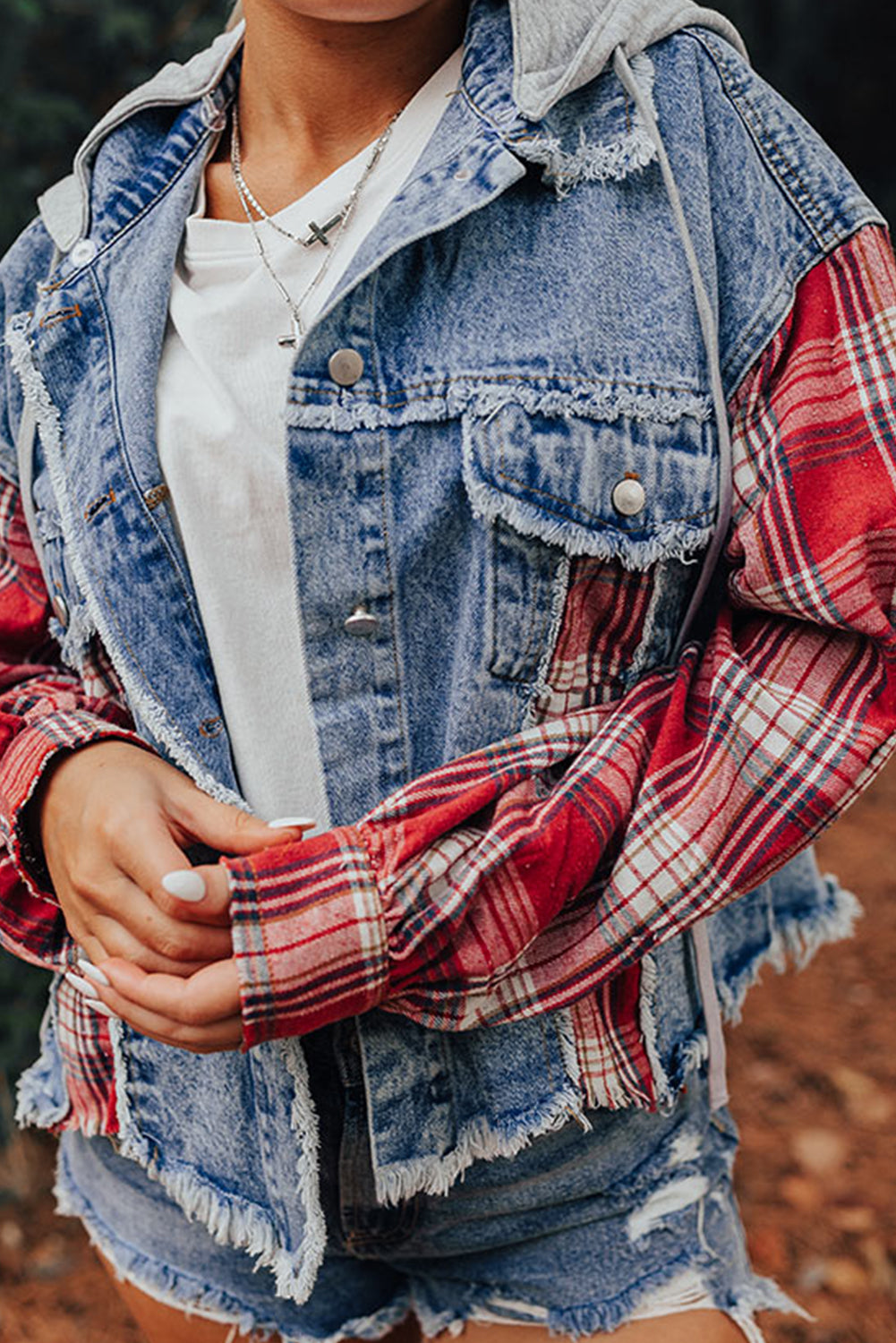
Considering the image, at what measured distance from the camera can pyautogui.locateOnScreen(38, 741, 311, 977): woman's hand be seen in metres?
1.24

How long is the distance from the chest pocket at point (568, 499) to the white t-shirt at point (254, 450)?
8.0 inches

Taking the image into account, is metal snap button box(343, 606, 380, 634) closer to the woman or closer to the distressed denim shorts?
the woman

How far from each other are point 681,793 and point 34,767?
63 centimetres

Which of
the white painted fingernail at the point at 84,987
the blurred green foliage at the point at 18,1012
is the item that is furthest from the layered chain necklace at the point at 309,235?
the blurred green foliage at the point at 18,1012

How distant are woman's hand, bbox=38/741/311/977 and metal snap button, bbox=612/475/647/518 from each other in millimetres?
402

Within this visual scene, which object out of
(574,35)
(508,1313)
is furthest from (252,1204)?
(574,35)

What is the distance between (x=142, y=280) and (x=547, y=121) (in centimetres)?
44

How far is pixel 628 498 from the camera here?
1.30 meters

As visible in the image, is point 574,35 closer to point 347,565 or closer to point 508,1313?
point 347,565

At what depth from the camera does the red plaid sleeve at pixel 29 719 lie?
56.2 inches

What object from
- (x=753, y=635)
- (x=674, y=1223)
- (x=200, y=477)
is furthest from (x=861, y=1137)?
(x=200, y=477)

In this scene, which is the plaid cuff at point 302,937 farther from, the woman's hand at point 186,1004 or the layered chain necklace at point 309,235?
the layered chain necklace at point 309,235

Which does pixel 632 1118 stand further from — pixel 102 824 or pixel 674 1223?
pixel 102 824

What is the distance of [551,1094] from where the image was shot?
138 cm
